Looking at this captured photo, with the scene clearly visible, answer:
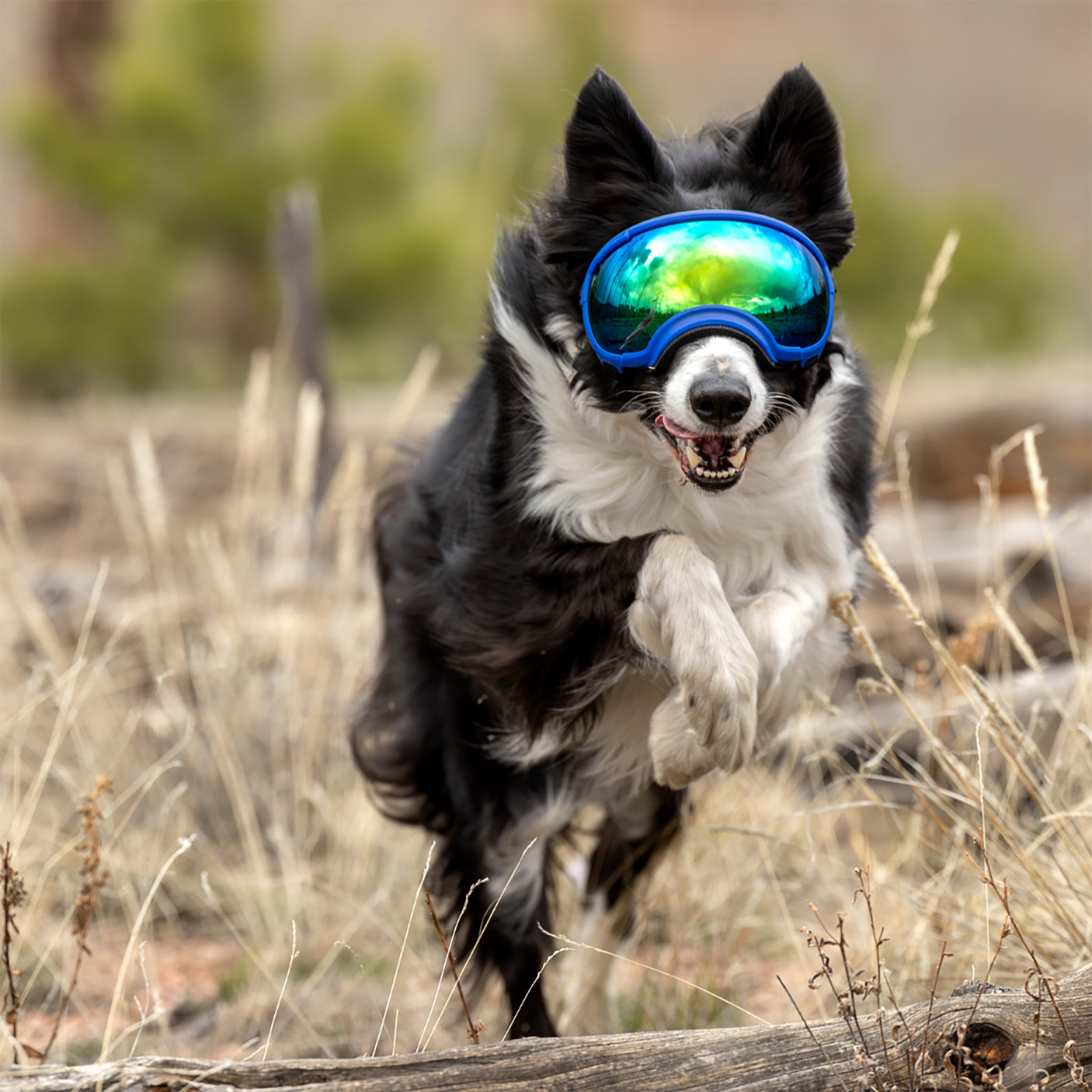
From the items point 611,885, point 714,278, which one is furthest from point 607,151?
point 611,885

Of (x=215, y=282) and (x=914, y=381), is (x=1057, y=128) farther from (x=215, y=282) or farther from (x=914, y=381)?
(x=914, y=381)

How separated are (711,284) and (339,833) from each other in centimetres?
241

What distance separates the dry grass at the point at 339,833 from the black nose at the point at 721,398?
53cm

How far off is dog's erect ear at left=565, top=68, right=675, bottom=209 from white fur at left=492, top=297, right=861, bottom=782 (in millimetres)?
353

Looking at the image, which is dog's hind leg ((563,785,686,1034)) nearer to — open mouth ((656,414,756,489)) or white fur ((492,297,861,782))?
white fur ((492,297,861,782))

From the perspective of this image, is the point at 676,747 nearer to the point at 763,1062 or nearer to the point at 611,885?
the point at 763,1062

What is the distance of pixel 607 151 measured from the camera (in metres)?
2.62

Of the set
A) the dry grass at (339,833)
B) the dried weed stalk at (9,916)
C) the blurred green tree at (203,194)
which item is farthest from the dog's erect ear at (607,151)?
the blurred green tree at (203,194)

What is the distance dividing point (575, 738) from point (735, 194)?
1.24m

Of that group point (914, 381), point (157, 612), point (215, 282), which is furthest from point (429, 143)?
point (157, 612)

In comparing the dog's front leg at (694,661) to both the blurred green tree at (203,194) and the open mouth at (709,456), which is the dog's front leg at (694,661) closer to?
the open mouth at (709,456)

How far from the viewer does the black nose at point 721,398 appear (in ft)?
7.97

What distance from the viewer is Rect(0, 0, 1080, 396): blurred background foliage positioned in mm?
15945

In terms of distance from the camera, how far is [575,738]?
299 cm
